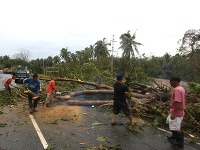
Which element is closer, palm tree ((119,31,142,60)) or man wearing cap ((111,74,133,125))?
man wearing cap ((111,74,133,125))

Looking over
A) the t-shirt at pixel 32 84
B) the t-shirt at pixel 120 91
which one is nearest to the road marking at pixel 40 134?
the t-shirt at pixel 32 84

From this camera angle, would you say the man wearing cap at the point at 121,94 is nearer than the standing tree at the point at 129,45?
Yes

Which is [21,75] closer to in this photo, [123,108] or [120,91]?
[120,91]

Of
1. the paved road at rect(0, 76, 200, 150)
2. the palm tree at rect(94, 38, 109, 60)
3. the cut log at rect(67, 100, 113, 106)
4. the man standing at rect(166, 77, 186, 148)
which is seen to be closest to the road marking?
the paved road at rect(0, 76, 200, 150)

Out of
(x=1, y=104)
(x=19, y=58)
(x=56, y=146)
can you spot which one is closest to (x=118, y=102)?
(x=56, y=146)

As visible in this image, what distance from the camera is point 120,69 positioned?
28.0m

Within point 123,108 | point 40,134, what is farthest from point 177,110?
point 40,134

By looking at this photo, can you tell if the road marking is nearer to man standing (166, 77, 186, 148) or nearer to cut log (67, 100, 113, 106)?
cut log (67, 100, 113, 106)

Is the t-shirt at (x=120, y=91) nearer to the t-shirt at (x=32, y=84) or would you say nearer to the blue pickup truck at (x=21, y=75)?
the t-shirt at (x=32, y=84)

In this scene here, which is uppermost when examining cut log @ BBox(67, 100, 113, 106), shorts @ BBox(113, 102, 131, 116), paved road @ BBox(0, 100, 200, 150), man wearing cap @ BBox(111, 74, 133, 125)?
man wearing cap @ BBox(111, 74, 133, 125)

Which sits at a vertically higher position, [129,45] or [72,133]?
[129,45]

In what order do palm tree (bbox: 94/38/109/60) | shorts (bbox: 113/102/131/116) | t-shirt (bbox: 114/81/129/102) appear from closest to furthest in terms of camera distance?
shorts (bbox: 113/102/131/116) < t-shirt (bbox: 114/81/129/102) < palm tree (bbox: 94/38/109/60)

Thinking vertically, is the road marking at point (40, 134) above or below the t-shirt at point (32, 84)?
below

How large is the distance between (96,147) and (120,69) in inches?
860
